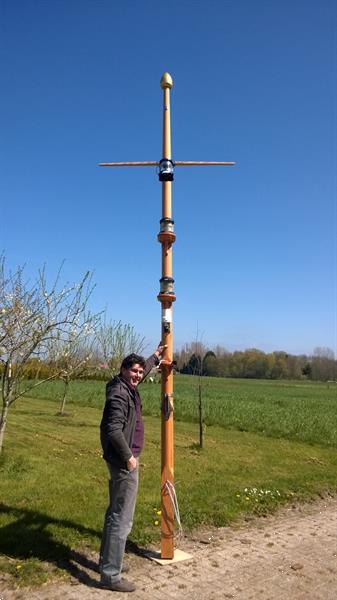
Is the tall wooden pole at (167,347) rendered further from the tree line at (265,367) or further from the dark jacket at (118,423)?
the tree line at (265,367)

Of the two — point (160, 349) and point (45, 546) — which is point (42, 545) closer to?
point (45, 546)

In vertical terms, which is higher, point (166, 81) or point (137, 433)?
point (166, 81)

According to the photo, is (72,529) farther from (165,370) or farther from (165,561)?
(165,370)

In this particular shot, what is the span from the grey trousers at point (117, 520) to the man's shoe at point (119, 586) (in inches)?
1.7

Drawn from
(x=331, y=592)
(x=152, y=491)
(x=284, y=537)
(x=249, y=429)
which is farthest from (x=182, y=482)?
(x=249, y=429)

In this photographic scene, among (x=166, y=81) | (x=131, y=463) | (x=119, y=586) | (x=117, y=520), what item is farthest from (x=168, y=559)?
(x=166, y=81)

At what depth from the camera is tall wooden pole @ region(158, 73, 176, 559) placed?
5.30 metres

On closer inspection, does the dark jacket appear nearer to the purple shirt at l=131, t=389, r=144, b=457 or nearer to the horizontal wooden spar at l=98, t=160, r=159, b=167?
the purple shirt at l=131, t=389, r=144, b=457

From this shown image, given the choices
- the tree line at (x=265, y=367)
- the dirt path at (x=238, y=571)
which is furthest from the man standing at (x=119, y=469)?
the tree line at (x=265, y=367)

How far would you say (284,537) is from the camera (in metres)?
6.05

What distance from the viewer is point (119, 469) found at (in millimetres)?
4570

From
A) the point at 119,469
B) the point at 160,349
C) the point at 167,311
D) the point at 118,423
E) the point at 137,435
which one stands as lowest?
the point at 119,469

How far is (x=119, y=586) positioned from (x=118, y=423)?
1.40 m

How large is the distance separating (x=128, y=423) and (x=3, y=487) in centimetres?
358
